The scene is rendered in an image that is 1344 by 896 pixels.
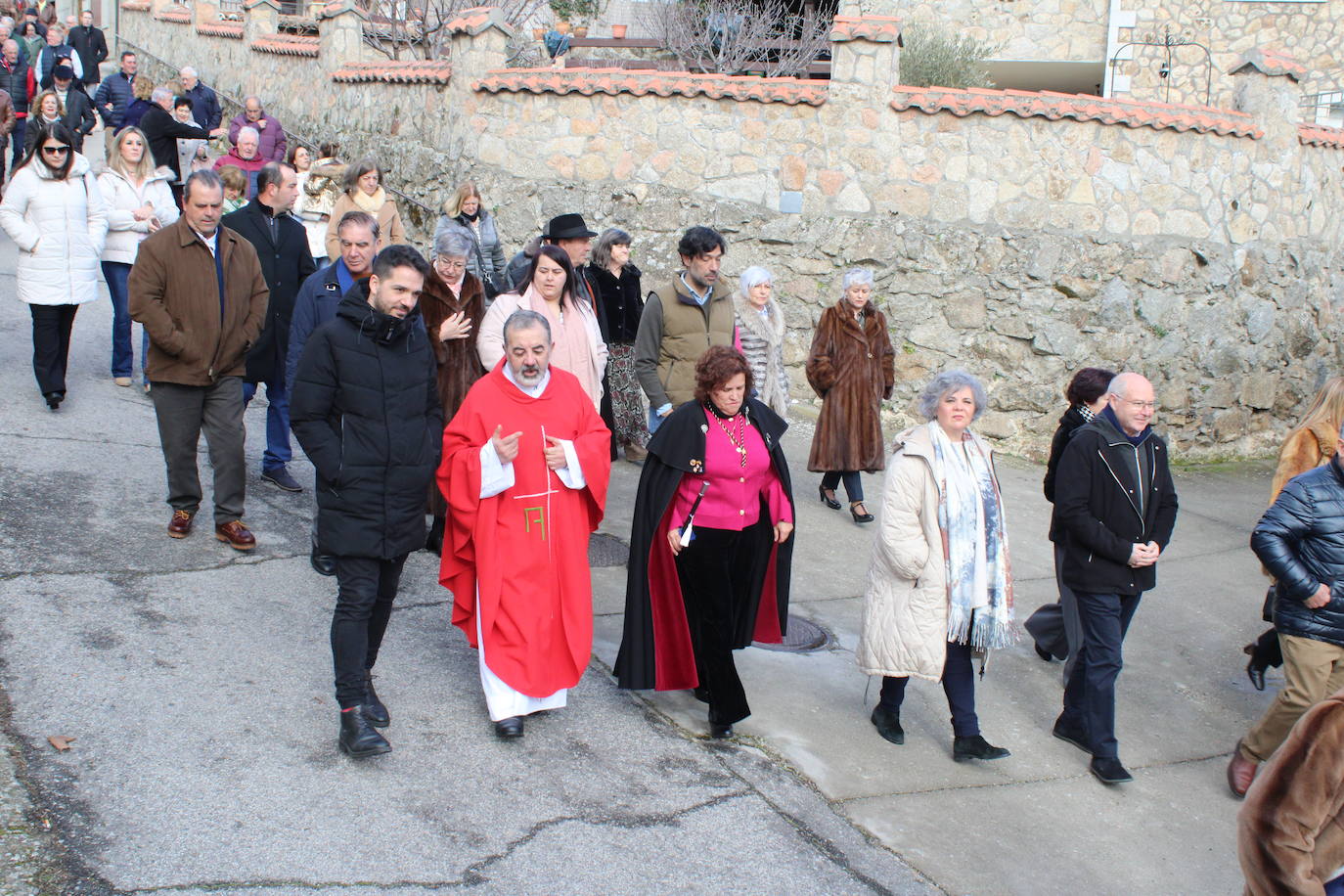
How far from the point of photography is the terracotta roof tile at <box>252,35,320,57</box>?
57.7ft

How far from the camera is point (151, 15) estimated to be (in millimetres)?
25406

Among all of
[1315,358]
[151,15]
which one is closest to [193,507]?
[1315,358]

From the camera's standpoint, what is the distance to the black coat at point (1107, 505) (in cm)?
527

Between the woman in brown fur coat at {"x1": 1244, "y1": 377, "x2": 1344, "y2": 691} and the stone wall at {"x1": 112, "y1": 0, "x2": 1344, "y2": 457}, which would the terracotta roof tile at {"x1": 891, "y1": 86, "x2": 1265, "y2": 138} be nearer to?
the stone wall at {"x1": 112, "y1": 0, "x2": 1344, "y2": 457}

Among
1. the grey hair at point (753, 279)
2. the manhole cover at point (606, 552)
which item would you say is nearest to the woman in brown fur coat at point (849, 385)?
the grey hair at point (753, 279)

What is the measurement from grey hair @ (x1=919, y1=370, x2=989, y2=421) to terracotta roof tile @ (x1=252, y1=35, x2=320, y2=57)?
569 inches

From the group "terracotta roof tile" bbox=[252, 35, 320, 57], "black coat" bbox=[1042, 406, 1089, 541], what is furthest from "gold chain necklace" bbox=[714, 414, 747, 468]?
"terracotta roof tile" bbox=[252, 35, 320, 57]

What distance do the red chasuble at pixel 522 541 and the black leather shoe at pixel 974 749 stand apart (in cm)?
167

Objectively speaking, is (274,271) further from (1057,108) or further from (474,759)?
(1057,108)

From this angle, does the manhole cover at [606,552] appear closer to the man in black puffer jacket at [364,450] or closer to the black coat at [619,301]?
the black coat at [619,301]

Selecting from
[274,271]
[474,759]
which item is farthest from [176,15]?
[474,759]

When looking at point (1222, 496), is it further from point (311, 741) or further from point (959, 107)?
point (311, 741)

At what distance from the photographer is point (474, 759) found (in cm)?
466

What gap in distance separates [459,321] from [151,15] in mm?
22777
